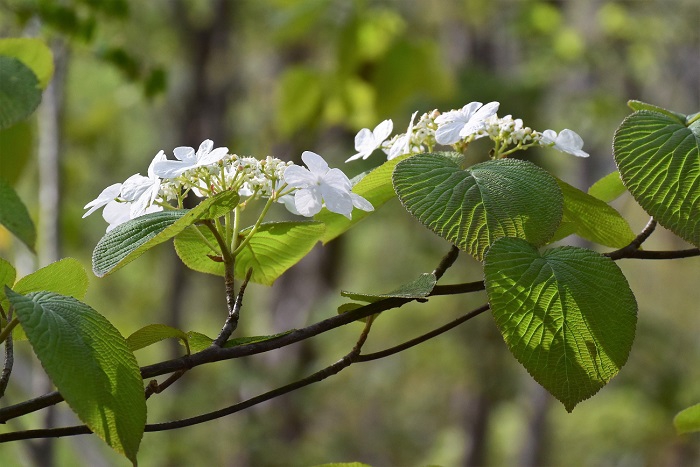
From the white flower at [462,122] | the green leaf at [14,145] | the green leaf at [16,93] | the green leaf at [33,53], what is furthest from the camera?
the green leaf at [14,145]

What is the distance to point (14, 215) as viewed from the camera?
0.57 m

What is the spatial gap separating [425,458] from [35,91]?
240 inches

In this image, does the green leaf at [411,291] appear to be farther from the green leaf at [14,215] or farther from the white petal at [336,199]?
the green leaf at [14,215]

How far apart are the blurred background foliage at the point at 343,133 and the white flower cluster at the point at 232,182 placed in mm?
875

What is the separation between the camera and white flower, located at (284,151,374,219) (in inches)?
16.8

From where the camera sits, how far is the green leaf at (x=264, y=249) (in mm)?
507

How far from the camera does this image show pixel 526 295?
1.33ft

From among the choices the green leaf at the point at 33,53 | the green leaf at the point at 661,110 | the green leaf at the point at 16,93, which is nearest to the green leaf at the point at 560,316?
the green leaf at the point at 661,110

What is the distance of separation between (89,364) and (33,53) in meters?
0.42

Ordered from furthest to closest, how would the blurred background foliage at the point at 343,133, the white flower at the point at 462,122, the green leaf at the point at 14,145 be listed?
the blurred background foliage at the point at 343,133 → the green leaf at the point at 14,145 → the white flower at the point at 462,122

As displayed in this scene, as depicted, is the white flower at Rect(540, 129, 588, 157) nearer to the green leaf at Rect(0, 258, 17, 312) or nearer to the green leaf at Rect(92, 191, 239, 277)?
the green leaf at Rect(92, 191, 239, 277)

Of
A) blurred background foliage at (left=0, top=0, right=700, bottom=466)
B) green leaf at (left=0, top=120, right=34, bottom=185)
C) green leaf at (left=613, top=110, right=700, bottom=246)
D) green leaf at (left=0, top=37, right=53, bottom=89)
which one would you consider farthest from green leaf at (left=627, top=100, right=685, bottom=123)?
blurred background foliage at (left=0, top=0, right=700, bottom=466)

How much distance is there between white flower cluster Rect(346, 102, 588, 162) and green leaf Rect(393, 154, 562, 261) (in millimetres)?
39

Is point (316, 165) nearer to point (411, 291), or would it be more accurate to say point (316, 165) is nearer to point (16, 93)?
point (411, 291)
